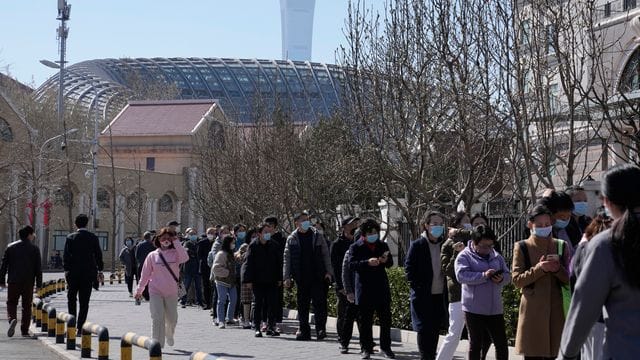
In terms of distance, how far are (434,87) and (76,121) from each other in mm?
66689

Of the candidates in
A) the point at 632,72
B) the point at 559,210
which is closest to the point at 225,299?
the point at 559,210

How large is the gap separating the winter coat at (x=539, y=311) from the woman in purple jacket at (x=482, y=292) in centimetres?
182

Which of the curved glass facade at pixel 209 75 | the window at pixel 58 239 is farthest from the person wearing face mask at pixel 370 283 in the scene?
the curved glass facade at pixel 209 75

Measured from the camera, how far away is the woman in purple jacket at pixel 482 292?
10922 millimetres

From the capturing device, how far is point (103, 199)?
78125 millimetres

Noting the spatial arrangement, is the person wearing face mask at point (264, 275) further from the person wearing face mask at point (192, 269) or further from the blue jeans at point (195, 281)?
the blue jeans at point (195, 281)

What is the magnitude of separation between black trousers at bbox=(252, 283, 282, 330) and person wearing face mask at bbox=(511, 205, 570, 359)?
9830 mm

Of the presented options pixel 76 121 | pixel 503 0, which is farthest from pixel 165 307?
pixel 76 121

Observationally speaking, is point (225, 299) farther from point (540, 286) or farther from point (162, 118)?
point (162, 118)

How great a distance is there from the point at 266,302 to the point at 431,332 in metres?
5.80

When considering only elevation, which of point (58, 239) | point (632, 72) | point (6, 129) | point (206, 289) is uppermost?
point (6, 129)

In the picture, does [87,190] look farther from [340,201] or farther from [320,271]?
[320,271]

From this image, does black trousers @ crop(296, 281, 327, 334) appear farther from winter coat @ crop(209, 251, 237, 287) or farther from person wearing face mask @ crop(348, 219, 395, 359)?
winter coat @ crop(209, 251, 237, 287)

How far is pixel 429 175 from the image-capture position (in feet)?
84.3
